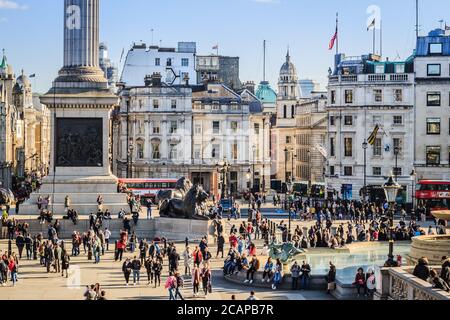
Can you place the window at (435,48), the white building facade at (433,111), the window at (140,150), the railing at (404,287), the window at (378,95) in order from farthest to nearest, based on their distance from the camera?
the window at (140,150), the window at (378,95), the window at (435,48), the white building facade at (433,111), the railing at (404,287)

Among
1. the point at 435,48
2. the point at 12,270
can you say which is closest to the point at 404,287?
the point at 12,270

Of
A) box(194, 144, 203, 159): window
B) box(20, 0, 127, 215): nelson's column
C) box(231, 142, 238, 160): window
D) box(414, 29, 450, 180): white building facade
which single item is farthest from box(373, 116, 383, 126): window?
box(20, 0, 127, 215): nelson's column

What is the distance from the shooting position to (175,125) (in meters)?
100

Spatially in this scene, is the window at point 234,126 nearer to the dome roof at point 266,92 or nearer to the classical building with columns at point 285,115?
the classical building with columns at point 285,115

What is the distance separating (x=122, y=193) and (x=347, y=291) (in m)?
27.9

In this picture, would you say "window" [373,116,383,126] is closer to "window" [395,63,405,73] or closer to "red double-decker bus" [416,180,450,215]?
"window" [395,63,405,73]

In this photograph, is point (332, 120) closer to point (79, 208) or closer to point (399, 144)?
point (399, 144)

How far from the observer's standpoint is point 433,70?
82.9 metres

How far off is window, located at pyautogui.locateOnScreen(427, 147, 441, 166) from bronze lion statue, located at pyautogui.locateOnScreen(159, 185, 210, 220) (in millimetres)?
34440

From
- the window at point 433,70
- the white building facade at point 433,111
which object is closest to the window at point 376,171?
the white building facade at point 433,111

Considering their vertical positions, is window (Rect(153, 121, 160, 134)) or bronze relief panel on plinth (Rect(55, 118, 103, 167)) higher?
window (Rect(153, 121, 160, 134))

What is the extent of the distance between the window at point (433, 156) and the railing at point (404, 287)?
5524 centimetres

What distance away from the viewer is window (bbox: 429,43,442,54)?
83.7 m

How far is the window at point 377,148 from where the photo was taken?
276 ft
